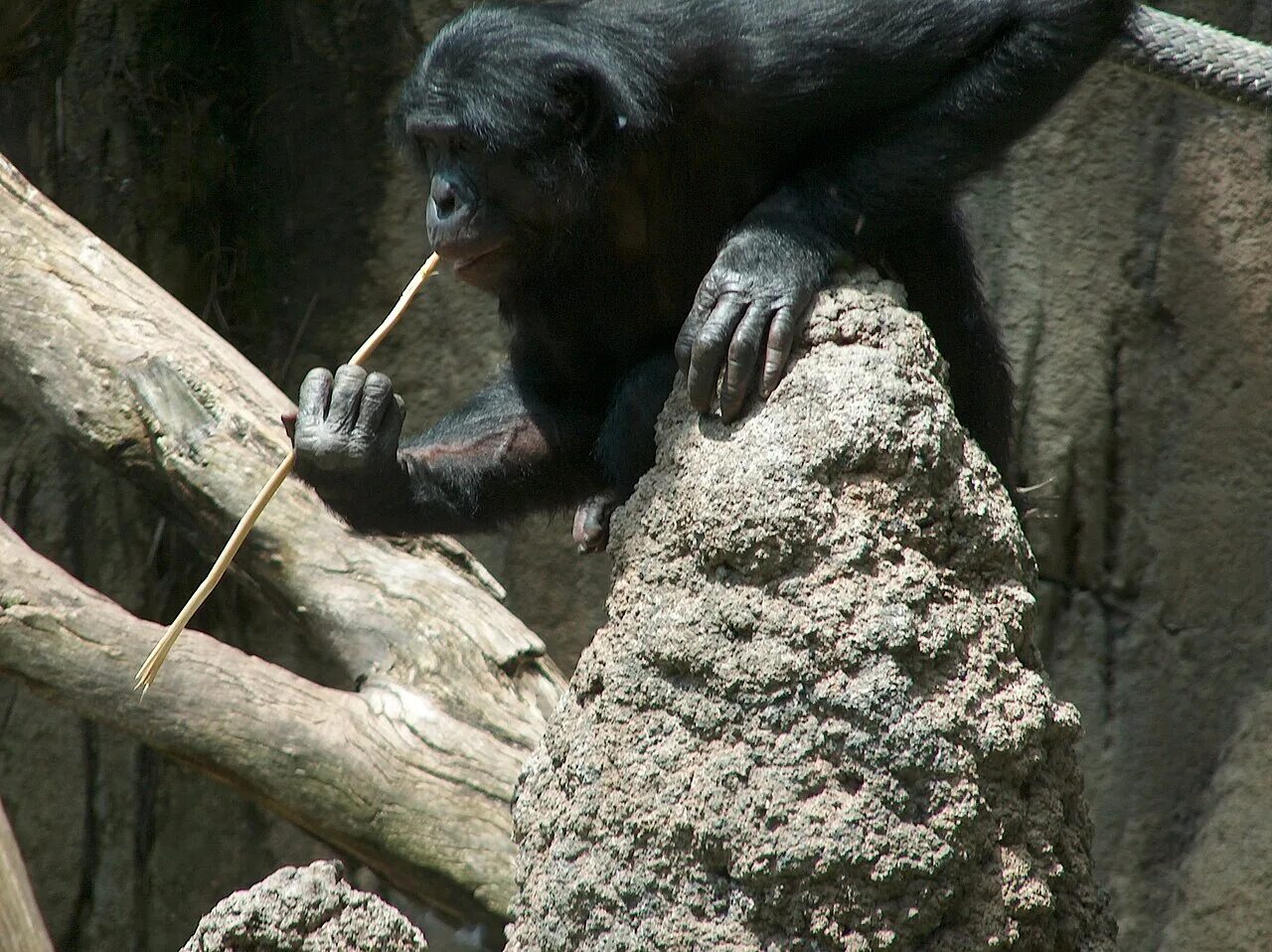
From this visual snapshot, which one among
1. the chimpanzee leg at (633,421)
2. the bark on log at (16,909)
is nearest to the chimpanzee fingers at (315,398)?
the chimpanzee leg at (633,421)

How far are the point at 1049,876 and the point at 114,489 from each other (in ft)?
13.1

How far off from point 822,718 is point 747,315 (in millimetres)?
729

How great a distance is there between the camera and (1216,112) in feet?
15.3

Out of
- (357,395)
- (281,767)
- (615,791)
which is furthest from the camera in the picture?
(281,767)

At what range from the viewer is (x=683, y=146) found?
3227 millimetres

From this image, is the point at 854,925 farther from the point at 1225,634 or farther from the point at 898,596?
the point at 1225,634

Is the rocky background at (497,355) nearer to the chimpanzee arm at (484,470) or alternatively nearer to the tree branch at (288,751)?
the chimpanzee arm at (484,470)

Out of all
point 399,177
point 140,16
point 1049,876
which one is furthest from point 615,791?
point 140,16

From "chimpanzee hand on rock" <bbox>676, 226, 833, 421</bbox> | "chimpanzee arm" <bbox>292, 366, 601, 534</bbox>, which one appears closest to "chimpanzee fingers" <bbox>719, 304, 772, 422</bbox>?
"chimpanzee hand on rock" <bbox>676, 226, 833, 421</bbox>

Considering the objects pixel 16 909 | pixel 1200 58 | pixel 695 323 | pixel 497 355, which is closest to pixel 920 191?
pixel 695 323

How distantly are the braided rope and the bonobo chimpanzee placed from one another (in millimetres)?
508

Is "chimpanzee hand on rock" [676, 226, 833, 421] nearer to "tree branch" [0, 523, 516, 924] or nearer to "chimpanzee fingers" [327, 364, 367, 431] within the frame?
"chimpanzee fingers" [327, 364, 367, 431]

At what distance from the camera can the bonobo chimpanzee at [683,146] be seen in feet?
10.1

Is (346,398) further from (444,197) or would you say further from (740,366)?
(740,366)
